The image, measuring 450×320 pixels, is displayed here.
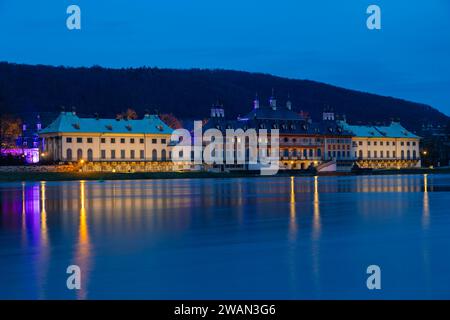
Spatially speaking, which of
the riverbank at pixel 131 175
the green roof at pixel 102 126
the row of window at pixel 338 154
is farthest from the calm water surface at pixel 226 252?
the row of window at pixel 338 154

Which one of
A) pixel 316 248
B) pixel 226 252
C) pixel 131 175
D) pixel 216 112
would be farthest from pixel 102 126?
pixel 316 248

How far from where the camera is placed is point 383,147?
12762 cm

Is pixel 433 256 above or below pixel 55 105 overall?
below

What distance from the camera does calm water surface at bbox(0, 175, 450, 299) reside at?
1345 centimetres

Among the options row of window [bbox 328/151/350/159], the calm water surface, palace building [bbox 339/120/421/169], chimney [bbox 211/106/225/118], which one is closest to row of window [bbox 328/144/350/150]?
row of window [bbox 328/151/350/159]

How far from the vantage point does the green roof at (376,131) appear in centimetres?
12569

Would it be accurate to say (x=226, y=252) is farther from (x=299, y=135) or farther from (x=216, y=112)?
(x=299, y=135)

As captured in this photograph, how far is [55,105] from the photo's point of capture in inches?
6870

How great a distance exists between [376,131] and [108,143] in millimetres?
51929

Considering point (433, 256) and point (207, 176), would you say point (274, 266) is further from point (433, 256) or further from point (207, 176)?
point (207, 176)

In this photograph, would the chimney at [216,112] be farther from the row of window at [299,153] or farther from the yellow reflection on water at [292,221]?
the yellow reflection on water at [292,221]

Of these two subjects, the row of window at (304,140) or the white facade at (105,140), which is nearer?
the white facade at (105,140)

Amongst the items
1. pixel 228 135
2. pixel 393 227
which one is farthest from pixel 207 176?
pixel 393 227

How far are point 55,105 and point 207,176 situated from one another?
314ft
